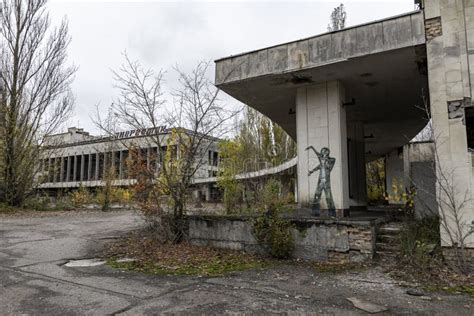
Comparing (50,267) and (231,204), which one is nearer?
(50,267)

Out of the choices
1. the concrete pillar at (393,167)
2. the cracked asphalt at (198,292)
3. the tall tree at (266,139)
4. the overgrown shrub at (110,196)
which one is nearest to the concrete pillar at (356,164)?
the concrete pillar at (393,167)

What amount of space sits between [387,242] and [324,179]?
219cm

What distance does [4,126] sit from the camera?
60.0ft

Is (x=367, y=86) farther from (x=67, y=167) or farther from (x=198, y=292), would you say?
(x=67, y=167)

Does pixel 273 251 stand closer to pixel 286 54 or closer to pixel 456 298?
pixel 456 298

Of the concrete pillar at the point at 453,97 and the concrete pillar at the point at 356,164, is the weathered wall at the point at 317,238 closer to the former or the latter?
the concrete pillar at the point at 453,97

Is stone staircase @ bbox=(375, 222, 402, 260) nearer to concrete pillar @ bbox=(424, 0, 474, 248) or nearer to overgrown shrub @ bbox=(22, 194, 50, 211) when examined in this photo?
concrete pillar @ bbox=(424, 0, 474, 248)

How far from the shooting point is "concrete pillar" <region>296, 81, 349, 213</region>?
8.62 metres

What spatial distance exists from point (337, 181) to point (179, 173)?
13.2ft

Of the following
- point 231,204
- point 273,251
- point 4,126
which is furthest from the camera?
point 4,126

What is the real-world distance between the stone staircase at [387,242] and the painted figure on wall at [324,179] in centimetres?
142

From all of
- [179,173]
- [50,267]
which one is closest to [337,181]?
[179,173]

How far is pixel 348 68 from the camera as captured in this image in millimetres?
8078

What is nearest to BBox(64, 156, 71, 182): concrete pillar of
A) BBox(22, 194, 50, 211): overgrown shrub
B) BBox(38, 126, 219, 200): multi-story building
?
BBox(38, 126, 219, 200): multi-story building
